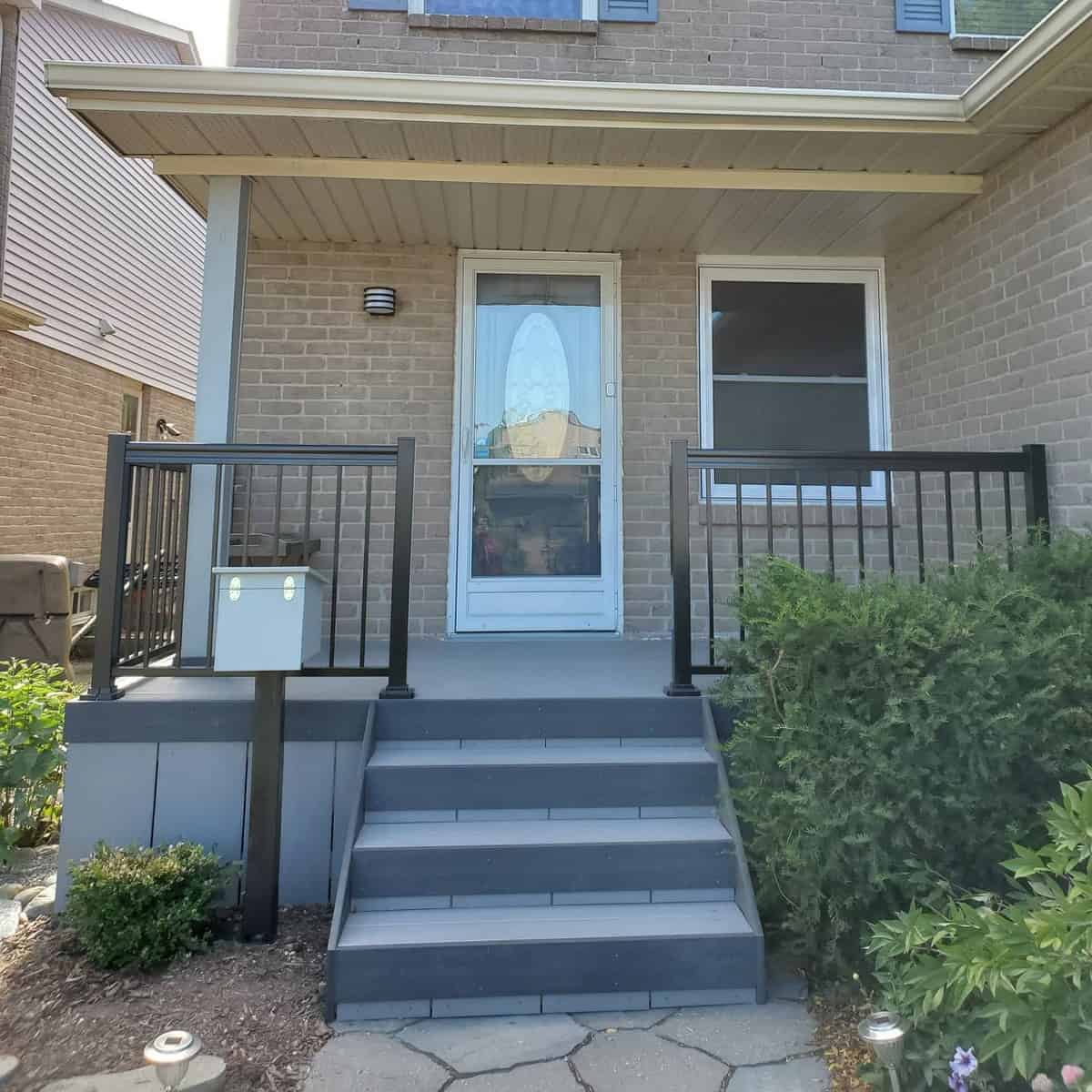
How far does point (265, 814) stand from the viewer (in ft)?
7.50

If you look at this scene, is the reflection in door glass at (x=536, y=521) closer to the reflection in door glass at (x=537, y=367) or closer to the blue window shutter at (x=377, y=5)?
the reflection in door glass at (x=537, y=367)

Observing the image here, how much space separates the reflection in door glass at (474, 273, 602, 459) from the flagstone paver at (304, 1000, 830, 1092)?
2897 millimetres

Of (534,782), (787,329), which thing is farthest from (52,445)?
(534,782)

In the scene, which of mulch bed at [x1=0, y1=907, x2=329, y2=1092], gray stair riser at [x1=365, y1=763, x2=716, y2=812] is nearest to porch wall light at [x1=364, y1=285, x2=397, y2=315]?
gray stair riser at [x1=365, y1=763, x2=716, y2=812]

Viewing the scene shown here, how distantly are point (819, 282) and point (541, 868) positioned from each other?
12.1 ft

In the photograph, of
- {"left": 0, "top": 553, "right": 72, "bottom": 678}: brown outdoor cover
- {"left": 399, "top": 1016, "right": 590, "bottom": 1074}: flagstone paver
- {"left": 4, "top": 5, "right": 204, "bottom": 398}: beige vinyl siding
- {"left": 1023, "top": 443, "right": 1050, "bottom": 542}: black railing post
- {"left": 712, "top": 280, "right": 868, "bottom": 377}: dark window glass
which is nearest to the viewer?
{"left": 399, "top": 1016, "right": 590, "bottom": 1074}: flagstone paver

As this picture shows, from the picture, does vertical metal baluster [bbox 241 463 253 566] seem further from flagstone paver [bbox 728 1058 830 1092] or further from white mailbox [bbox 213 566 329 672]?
flagstone paver [bbox 728 1058 830 1092]

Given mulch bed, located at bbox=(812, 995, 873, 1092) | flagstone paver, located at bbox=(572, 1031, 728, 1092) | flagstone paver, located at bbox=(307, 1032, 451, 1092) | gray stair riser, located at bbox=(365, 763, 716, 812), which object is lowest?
flagstone paver, located at bbox=(307, 1032, 451, 1092)

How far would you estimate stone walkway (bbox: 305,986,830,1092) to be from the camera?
1684 millimetres

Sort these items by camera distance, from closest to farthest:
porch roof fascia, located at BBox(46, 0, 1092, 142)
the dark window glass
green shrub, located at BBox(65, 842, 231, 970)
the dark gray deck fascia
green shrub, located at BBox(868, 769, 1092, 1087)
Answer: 1. green shrub, located at BBox(868, 769, 1092, 1087)
2. green shrub, located at BBox(65, 842, 231, 970)
3. the dark gray deck fascia
4. porch roof fascia, located at BBox(46, 0, 1092, 142)
5. the dark window glass

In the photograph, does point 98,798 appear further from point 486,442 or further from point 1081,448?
point 1081,448

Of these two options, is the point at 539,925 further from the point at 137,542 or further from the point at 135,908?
the point at 137,542

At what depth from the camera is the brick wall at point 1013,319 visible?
9.82ft

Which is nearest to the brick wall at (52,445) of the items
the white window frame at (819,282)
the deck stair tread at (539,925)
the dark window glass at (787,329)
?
the white window frame at (819,282)
